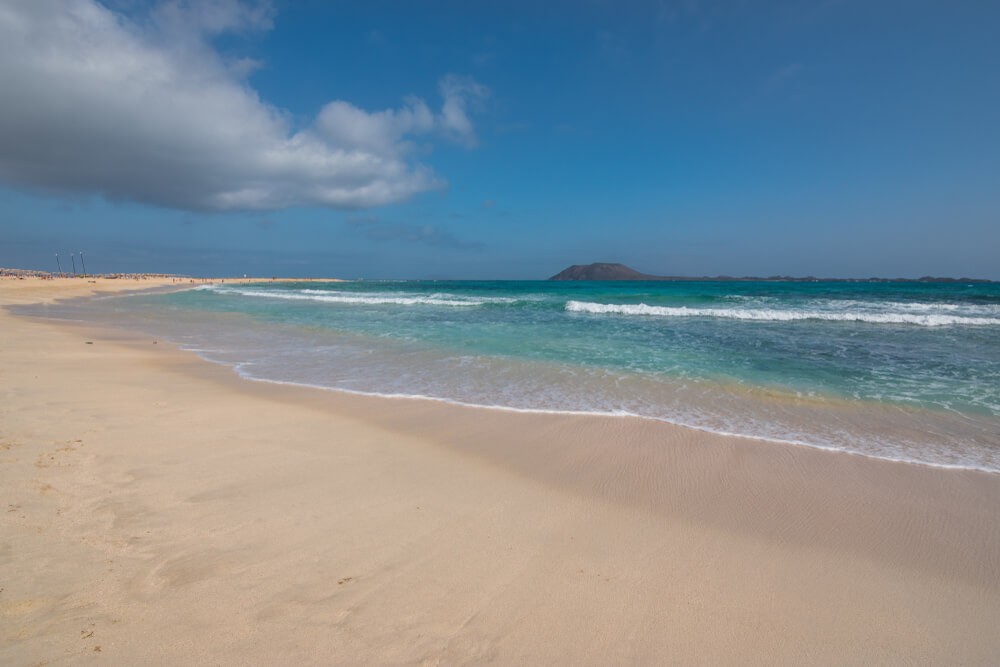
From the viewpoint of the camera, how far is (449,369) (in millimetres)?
8906

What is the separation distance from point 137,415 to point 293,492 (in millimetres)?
3271

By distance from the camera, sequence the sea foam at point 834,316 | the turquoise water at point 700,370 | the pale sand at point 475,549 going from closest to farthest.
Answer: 1. the pale sand at point 475,549
2. the turquoise water at point 700,370
3. the sea foam at point 834,316

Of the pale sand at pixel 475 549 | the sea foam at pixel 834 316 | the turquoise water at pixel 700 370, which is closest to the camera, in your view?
the pale sand at pixel 475 549

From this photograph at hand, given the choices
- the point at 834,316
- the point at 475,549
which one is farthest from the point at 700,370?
the point at 834,316

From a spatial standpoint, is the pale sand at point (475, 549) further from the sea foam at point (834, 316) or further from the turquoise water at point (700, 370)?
the sea foam at point (834, 316)

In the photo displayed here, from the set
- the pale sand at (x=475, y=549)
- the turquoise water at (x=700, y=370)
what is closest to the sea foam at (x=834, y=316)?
the turquoise water at (x=700, y=370)

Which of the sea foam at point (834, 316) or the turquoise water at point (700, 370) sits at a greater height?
the sea foam at point (834, 316)

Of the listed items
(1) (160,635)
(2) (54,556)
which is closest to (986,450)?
(1) (160,635)

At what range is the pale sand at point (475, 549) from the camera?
2.12 metres

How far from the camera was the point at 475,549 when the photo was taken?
9.41ft

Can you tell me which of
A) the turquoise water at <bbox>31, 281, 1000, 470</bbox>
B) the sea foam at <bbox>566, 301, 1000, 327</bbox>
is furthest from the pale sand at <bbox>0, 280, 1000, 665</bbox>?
the sea foam at <bbox>566, 301, 1000, 327</bbox>

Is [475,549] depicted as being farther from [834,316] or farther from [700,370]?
[834,316]

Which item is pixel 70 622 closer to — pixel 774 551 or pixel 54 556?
pixel 54 556

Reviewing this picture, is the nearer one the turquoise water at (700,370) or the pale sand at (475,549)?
the pale sand at (475,549)
